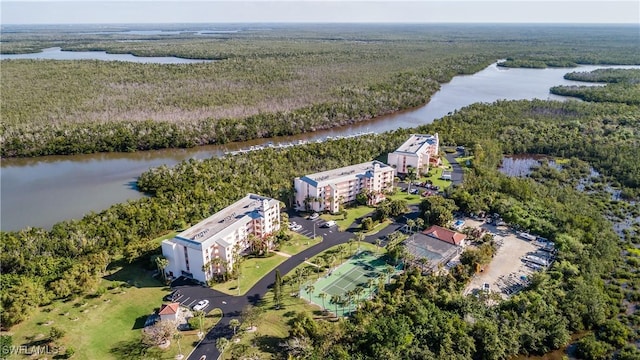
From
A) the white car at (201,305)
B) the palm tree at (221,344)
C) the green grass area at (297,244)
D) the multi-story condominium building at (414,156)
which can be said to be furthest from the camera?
the multi-story condominium building at (414,156)

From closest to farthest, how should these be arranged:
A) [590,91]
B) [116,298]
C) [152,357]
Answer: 1. [152,357]
2. [116,298]
3. [590,91]

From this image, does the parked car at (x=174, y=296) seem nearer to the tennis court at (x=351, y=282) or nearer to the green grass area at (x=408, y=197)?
the tennis court at (x=351, y=282)

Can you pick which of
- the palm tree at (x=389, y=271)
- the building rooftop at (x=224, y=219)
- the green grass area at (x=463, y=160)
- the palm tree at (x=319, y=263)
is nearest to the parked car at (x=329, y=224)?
the building rooftop at (x=224, y=219)

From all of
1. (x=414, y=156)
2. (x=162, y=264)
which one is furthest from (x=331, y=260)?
(x=414, y=156)

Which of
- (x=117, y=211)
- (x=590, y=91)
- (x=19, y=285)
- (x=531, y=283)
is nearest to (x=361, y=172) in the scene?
(x=531, y=283)

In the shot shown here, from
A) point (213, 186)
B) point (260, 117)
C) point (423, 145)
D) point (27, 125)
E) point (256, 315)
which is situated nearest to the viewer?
point (256, 315)

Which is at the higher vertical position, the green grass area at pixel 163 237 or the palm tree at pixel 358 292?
the palm tree at pixel 358 292

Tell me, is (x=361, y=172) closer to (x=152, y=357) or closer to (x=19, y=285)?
(x=152, y=357)
